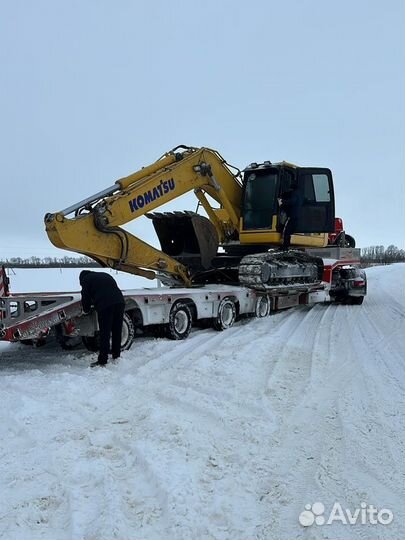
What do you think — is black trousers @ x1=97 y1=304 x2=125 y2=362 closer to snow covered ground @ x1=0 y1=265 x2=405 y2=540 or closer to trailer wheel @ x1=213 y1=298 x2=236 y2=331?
snow covered ground @ x1=0 y1=265 x2=405 y2=540

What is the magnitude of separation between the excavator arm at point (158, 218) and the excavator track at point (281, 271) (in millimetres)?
1104

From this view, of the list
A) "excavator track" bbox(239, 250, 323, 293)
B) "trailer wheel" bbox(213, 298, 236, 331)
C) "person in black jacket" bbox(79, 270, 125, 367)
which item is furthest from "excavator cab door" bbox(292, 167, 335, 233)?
"person in black jacket" bbox(79, 270, 125, 367)

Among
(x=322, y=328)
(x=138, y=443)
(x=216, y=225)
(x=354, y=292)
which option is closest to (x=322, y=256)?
(x=354, y=292)

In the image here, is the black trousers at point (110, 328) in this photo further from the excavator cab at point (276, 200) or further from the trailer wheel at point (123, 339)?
the excavator cab at point (276, 200)

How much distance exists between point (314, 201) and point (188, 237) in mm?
3037

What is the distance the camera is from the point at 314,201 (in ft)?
38.6

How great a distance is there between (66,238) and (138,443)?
4615 mm

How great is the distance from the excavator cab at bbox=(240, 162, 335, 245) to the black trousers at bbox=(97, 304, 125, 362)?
5.00 meters

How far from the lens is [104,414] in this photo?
4.80 metres

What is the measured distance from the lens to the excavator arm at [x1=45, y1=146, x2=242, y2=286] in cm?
833

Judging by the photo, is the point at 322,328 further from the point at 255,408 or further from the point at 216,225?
the point at 255,408

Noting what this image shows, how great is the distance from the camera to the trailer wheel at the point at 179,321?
8.60 metres

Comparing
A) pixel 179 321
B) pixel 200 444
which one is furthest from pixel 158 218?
pixel 200 444

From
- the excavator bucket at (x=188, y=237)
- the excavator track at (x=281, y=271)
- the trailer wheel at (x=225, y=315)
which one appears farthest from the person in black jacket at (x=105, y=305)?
the excavator bucket at (x=188, y=237)
